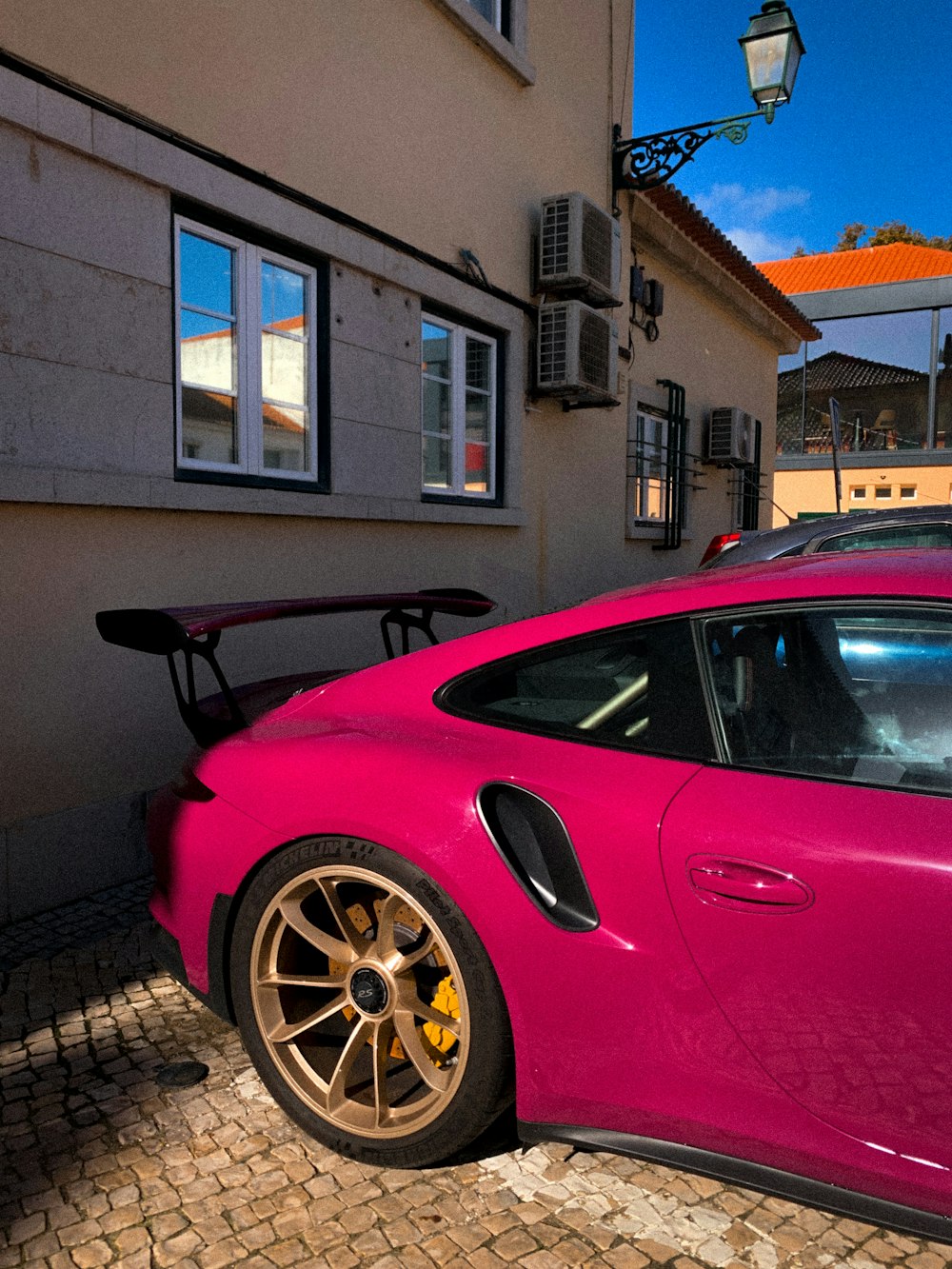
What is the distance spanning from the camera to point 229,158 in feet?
15.9

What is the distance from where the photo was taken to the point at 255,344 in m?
5.21

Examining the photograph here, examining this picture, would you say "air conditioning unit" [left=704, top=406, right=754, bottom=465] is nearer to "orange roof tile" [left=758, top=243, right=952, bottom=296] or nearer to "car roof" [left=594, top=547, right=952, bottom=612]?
"car roof" [left=594, top=547, right=952, bottom=612]

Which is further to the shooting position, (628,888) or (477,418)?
(477,418)

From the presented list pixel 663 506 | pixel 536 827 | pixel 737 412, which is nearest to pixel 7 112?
pixel 536 827

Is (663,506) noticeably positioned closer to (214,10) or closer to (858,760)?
(214,10)

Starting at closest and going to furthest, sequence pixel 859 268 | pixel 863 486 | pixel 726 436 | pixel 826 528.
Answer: pixel 826 528 < pixel 726 436 < pixel 863 486 < pixel 859 268

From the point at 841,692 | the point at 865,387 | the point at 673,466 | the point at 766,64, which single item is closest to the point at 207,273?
the point at 841,692

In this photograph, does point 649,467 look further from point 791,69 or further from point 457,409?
point 457,409

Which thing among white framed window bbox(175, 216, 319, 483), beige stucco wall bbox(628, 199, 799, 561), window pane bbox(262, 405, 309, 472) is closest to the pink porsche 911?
white framed window bbox(175, 216, 319, 483)

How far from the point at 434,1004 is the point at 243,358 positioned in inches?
150

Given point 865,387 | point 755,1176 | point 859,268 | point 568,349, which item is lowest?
point 755,1176

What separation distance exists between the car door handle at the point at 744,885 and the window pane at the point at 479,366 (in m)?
5.89

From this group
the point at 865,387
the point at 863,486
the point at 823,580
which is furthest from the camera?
the point at 863,486

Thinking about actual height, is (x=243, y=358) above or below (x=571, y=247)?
below
